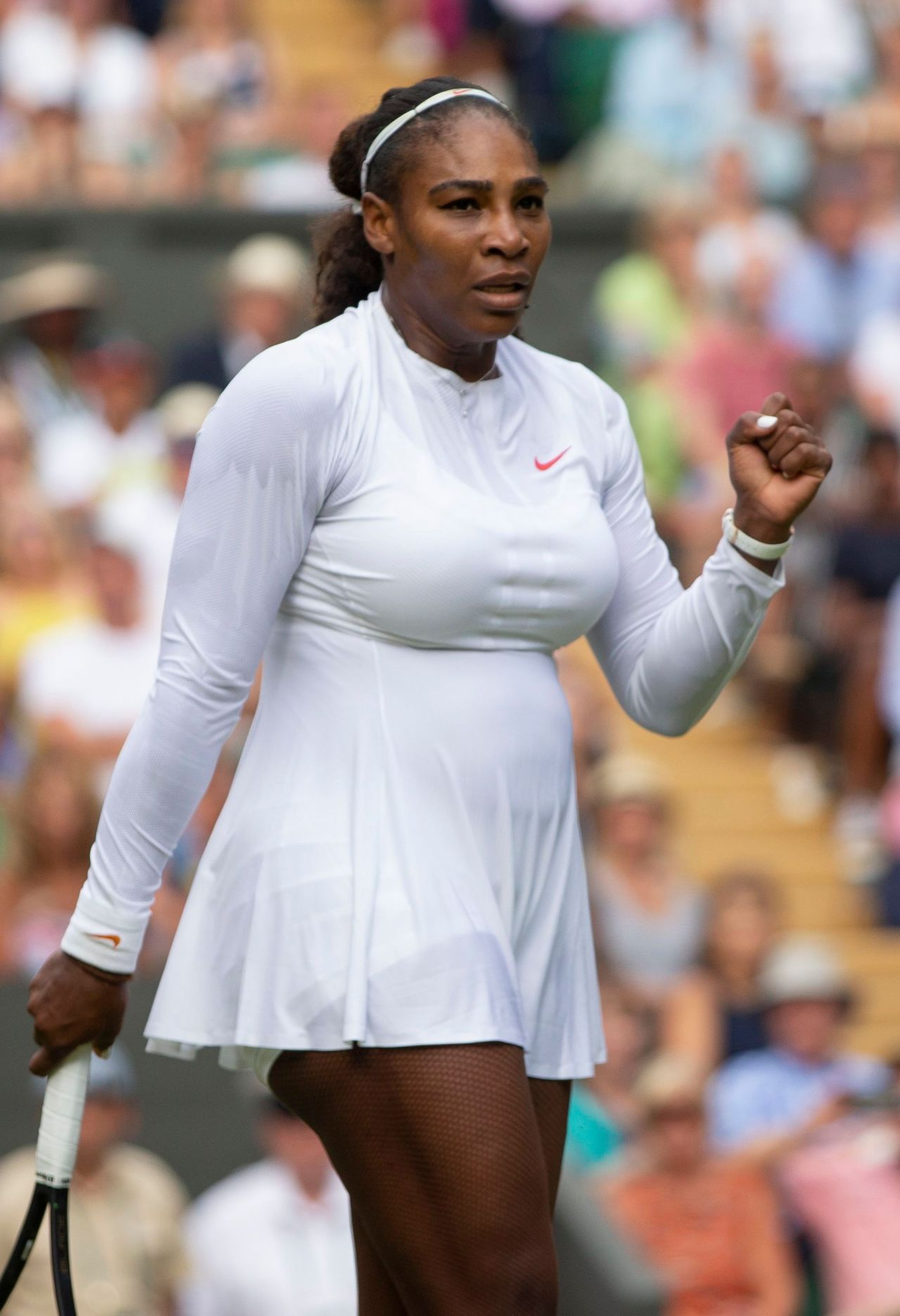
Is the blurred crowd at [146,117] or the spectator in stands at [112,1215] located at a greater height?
the blurred crowd at [146,117]

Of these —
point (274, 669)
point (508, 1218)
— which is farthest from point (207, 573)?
point (508, 1218)

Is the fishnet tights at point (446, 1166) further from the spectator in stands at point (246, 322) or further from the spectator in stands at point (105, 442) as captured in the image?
the spectator in stands at point (246, 322)

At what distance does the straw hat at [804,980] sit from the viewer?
6867 mm

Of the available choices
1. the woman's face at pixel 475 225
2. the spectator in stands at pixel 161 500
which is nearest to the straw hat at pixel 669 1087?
the spectator in stands at pixel 161 500

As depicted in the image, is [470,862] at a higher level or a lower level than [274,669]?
lower

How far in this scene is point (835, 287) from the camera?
10305 mm

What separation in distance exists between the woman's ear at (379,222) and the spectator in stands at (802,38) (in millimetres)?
8987

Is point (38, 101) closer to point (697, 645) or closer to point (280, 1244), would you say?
point (280, 1244)

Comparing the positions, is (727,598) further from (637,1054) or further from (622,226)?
(622,226)

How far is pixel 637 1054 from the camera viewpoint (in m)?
6.78

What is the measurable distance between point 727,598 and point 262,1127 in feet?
13.2

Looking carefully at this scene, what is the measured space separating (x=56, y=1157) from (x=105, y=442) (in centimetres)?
659

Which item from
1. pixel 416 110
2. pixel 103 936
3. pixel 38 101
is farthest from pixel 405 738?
pixel 38 101

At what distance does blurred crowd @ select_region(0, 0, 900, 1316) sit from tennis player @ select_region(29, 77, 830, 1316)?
276 cm
